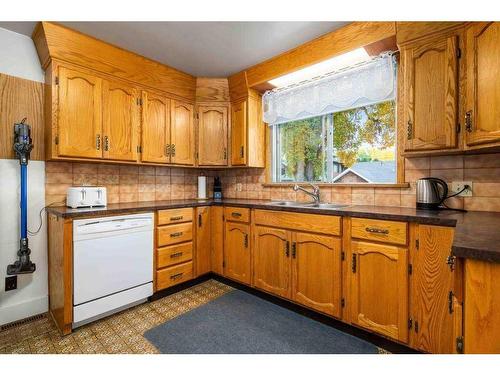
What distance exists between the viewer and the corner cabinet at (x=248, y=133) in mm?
2807

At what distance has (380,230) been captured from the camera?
5.24 feet

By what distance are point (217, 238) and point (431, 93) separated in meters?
2.17

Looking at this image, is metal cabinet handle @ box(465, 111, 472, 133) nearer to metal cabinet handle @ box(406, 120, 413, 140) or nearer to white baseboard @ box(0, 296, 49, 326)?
metal cabinet handle @ box(406, 120, 413, 140)

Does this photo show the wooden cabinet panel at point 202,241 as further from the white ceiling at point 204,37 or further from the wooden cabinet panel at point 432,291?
the wooden cabinet panel at point 432,291

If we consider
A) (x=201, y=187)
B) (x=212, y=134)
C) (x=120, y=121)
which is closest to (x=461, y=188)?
(x=212, y=134)

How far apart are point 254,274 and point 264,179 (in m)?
1.10

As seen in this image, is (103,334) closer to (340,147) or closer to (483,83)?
(340,147)

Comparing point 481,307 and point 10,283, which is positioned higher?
point 481,307

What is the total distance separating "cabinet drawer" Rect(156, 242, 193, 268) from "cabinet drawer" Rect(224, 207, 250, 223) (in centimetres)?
47

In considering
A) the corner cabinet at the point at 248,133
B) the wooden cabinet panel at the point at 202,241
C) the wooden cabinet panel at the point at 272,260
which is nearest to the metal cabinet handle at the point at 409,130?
the wooden cabinet panel at the point at 272,260

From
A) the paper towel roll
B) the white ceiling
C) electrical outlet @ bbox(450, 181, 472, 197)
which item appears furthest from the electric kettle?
the paper towel roll

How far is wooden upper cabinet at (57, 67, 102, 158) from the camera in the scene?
1974 millimetres

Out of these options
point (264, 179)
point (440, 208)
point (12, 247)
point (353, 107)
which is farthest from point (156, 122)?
point (440, 208)

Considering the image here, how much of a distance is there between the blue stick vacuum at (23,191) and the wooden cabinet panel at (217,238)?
1.50 meters
